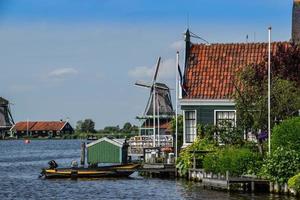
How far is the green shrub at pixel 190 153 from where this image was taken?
162 feet

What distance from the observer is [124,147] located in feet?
206

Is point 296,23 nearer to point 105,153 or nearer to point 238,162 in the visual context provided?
point 105,153

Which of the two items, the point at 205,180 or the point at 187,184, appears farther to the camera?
the point at 187,184

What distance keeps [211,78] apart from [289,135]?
51.1ft

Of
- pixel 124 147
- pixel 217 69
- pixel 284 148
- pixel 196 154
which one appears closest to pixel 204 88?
pixel 217 69

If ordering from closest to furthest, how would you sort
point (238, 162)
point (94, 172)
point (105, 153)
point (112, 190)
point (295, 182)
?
point (295, 182) < point (238, 162) < point (112, 190) < point (94, 172) < point (105, 153)

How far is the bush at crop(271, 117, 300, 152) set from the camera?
38969 mm

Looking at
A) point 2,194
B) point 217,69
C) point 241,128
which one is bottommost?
point 2,194

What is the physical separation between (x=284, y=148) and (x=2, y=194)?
15.2 m

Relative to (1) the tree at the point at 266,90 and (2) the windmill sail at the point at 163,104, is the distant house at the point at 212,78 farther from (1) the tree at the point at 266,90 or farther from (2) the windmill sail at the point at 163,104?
(2) the windmill sail at the point at 163,104

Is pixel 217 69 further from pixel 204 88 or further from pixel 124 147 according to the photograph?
pixel 124 147

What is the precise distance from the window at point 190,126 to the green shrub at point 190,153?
2098 mm

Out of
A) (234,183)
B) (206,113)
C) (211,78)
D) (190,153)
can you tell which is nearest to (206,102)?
(206,113)

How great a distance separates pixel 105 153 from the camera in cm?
6259
